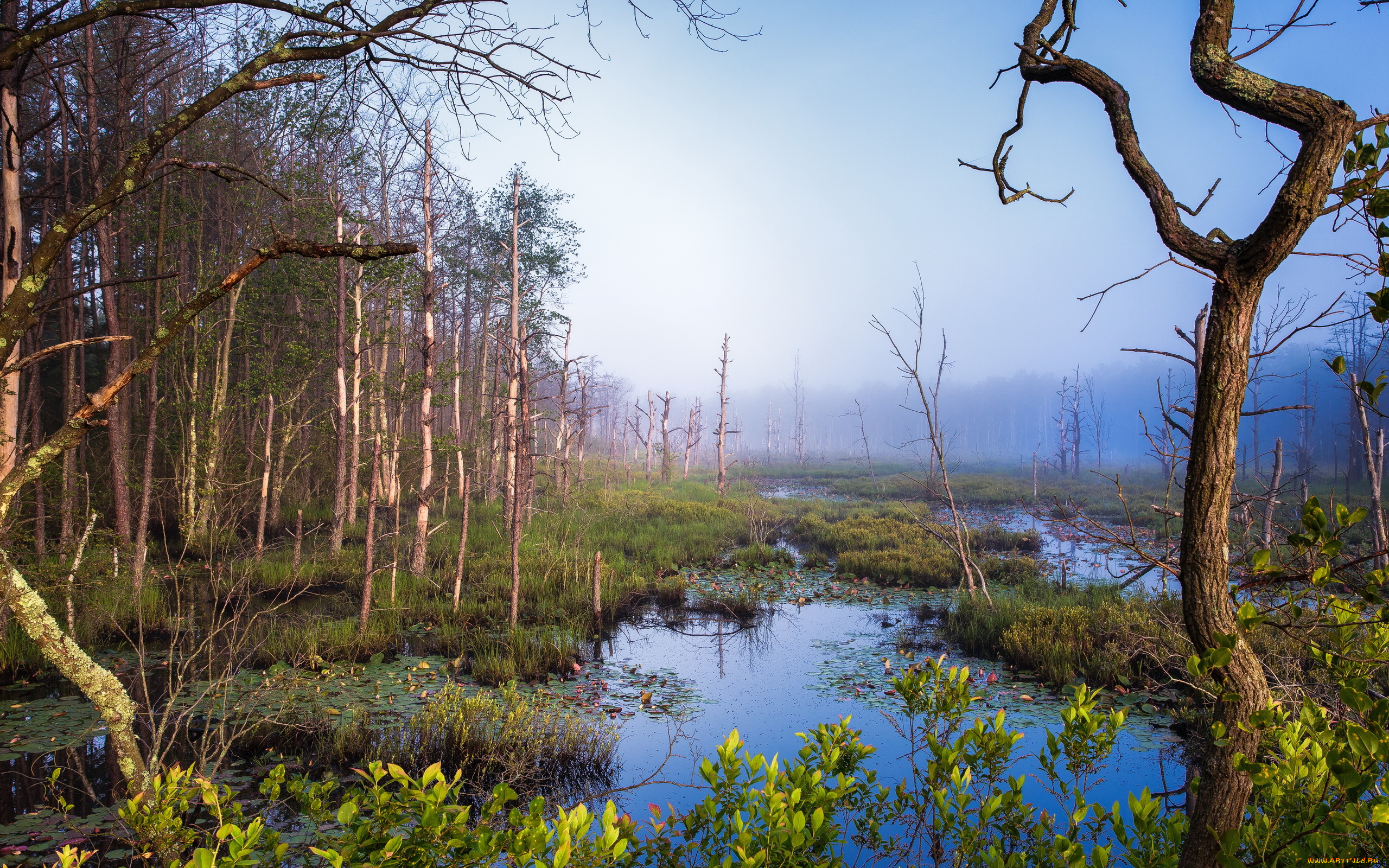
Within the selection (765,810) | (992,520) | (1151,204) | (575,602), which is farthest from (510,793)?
(992,520)

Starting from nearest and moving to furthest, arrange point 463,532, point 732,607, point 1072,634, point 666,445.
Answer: point 1072,634 → point 463,532 → point 732,607 → point 666,445

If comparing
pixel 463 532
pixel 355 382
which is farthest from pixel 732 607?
pixel 355 382

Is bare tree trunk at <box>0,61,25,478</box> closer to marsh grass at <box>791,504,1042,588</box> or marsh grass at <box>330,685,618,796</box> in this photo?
marsh grass at <box>330,685,618,796</box>

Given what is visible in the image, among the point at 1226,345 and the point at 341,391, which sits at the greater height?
the point at 341,391

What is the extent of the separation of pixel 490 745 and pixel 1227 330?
539cm

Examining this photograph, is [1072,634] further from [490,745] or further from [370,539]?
[370,539]

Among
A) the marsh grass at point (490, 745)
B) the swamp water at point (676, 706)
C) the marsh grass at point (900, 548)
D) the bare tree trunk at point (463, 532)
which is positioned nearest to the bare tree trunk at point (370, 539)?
the swamp water at point (676, 706)

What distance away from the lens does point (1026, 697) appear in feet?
22.1

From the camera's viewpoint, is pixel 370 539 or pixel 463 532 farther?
pixel 463 532

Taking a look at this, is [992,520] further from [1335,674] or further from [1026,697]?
[1335,674]

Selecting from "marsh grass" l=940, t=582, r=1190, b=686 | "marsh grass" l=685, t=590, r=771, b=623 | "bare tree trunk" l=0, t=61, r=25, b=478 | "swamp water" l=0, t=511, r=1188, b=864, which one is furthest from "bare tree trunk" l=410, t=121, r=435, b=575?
"marsh grass" l=940, t=582, r=1190, b=686

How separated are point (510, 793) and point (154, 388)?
9824mm

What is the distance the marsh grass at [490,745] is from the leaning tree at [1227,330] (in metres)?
4.27

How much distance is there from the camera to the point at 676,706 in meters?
6.66
